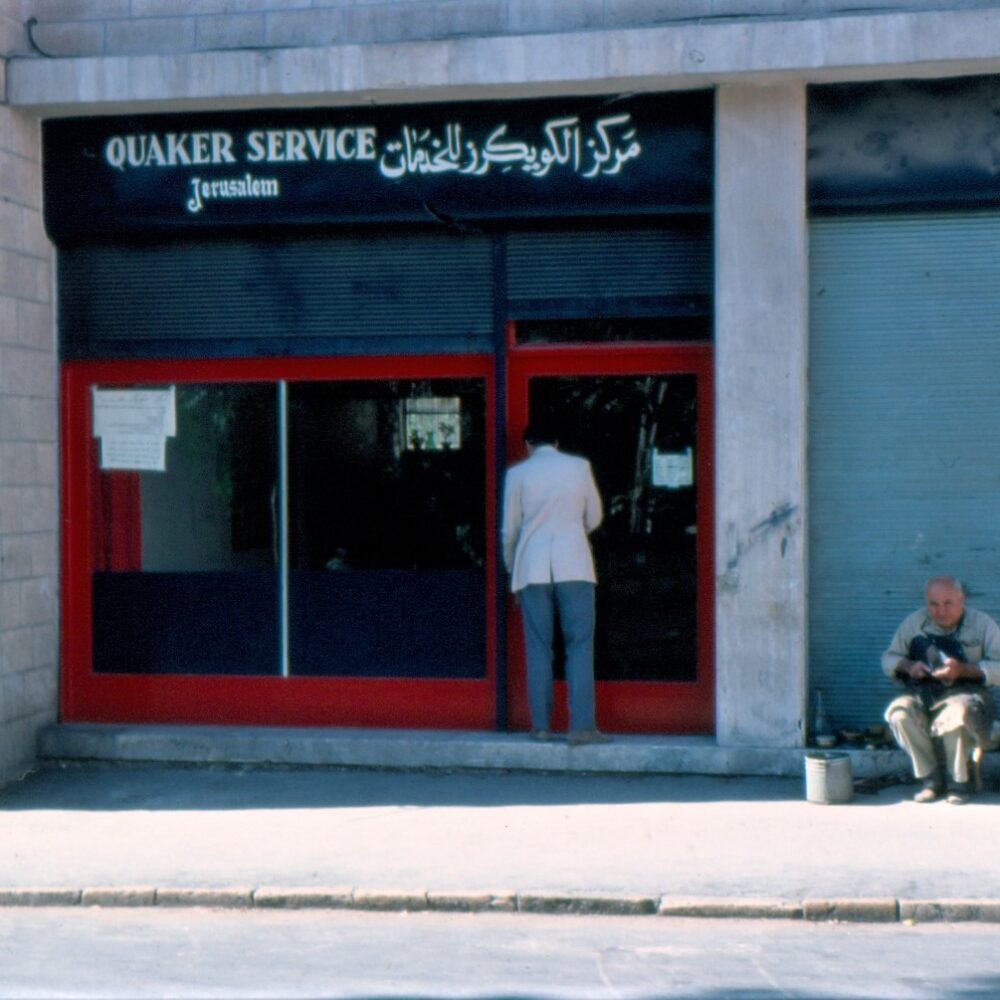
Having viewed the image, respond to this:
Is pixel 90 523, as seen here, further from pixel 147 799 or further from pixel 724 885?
pixel 724 885

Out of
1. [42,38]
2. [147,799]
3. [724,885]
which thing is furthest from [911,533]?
[42,38]

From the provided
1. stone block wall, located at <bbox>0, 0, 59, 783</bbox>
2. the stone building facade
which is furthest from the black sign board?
stone block wall, located at <bbox>0, 0, 59, 783</bbox>

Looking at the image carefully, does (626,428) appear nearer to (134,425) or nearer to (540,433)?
(540,433)

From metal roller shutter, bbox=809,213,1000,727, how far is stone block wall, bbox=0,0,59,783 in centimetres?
461

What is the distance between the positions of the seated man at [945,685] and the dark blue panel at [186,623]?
380cm

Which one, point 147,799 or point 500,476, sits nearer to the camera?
point 147,799

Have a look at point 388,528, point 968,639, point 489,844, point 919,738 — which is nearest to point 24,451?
point 388,528

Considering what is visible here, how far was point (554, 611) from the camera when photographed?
10836 millimetres

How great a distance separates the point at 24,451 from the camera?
10.8 meters

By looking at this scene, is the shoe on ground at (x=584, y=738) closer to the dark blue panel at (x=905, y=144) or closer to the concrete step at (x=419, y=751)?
the concrete step at (x=419, y=751)

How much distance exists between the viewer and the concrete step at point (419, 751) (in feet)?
33.8

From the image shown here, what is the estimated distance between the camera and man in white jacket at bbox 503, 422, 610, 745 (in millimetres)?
10453

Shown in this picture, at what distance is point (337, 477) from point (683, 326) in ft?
7.50

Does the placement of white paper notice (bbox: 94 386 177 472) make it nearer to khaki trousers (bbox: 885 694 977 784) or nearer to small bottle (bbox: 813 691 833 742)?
small bottle (bbox: 813 691 833 742)
